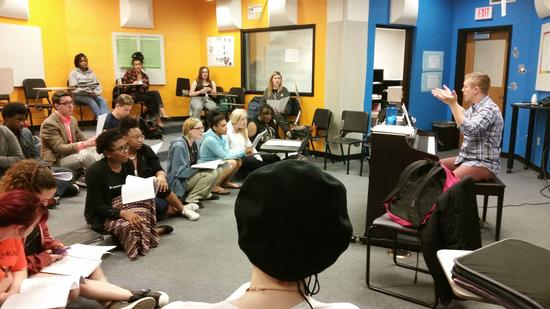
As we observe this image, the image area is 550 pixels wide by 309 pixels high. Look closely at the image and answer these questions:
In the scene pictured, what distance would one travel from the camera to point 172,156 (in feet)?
14.1

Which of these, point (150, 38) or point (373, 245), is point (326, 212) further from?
point (150, 38)

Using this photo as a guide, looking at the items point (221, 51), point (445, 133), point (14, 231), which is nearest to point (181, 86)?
point (221, 51)

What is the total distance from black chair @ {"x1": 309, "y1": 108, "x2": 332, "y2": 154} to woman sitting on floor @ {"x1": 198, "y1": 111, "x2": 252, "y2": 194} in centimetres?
188

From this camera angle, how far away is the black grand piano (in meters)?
3.21

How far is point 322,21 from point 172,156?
3.49 metres

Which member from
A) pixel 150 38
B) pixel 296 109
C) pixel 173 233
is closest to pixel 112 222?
pixel 173 233

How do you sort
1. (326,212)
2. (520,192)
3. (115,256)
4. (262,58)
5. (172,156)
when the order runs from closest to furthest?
1. (326,212)
2. (115,256)
3. (172,156)
4. (520,192)
5. (262,58)

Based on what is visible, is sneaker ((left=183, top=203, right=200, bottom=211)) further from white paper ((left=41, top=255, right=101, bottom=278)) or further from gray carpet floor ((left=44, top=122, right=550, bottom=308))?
white paper ((left=41, top=255, right=101, bottom=278))

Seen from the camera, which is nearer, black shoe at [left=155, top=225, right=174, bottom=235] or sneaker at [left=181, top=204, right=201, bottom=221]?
black shoe at [left=155, top=225, right=174, bottom=235]

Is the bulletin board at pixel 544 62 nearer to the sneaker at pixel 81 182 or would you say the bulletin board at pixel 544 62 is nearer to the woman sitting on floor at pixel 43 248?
the woman sitting on floor at pixel 43 248

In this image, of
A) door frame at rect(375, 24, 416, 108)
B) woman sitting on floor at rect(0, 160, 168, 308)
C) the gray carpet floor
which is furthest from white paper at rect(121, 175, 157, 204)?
door frame at rect(375, 24, 416, 108)

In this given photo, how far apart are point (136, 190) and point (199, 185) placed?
1268 millimetres

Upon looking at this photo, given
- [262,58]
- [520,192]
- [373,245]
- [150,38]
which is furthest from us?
[150,38]

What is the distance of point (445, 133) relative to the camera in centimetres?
734
